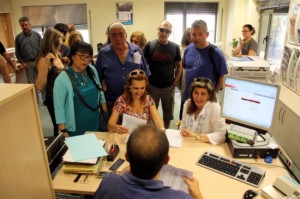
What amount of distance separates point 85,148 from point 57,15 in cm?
598

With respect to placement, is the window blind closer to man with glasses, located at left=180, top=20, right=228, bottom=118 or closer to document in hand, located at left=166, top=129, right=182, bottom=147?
man with glasses, located at left=180, top=20, right=228, bottom=118

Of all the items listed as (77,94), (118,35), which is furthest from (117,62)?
(77,94)

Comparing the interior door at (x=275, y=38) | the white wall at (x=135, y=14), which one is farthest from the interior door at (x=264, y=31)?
the white wall at (x=135, y=14)

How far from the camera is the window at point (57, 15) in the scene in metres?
6.66

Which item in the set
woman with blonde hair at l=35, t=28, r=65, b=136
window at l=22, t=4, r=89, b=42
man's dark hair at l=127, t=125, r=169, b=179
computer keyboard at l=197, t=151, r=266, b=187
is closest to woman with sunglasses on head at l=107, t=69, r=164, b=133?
computer keyboard at l=197, t=151, r=266, b=187

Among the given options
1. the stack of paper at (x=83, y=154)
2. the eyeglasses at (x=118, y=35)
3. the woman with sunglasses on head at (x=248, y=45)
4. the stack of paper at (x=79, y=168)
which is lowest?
the stack of paper at (x=79, y=168)

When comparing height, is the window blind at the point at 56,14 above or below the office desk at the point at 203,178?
above

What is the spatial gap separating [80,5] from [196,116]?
221 inches

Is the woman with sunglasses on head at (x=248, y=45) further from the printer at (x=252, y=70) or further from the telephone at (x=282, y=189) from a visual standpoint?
the telephone at (x=282, y=189)

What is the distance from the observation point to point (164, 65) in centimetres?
306

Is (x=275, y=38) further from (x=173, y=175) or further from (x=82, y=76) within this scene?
(x=173, y=175)

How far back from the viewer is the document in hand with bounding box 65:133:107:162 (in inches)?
63.9

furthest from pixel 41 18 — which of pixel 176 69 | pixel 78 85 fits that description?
pixel 78 85

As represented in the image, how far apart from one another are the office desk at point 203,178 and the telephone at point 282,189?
2.5 inches
